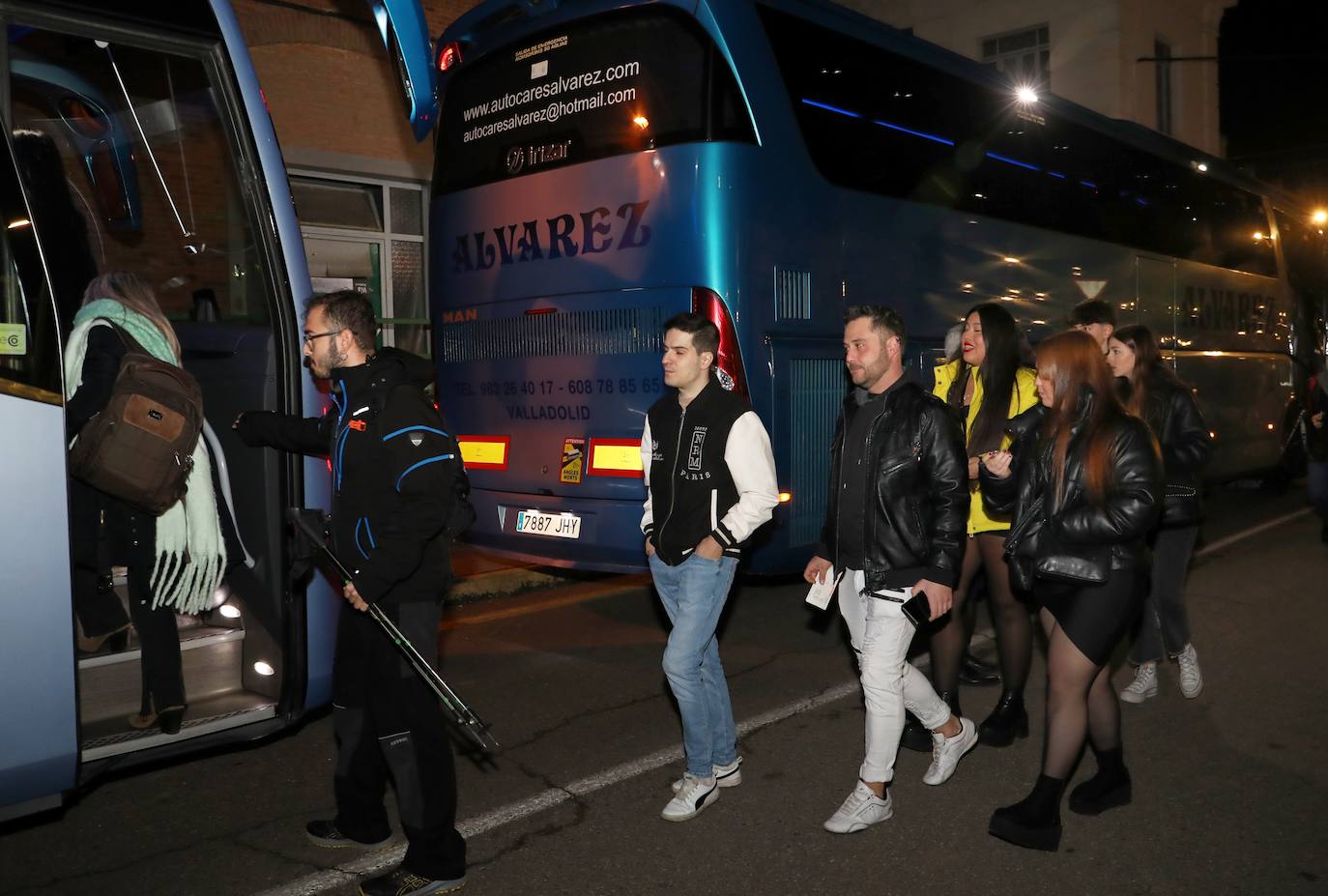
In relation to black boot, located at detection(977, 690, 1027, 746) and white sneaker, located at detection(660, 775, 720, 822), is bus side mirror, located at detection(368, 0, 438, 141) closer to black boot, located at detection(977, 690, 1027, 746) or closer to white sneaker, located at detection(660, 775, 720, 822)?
white sneaker, located at detection(660, 775, 720, 822)

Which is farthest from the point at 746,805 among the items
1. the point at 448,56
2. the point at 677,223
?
the point at 448,56

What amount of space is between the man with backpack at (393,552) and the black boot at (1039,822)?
6.09ft

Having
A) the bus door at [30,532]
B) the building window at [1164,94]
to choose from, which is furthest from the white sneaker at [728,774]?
the building window at [1164,94]

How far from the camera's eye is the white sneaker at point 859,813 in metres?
3.94

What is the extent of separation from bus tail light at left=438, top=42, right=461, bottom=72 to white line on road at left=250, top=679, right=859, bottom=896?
4.69 meters

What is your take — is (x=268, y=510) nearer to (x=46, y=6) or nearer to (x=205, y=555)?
(x=205, y=555)

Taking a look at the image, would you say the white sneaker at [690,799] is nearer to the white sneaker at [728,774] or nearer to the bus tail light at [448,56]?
the white sneaker at [728,774]

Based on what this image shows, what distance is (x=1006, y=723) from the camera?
492cm

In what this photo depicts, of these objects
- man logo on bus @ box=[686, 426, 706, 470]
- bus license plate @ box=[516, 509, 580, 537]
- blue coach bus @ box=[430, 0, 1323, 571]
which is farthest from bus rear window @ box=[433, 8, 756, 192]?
man logo on bus @ box=[686, 426, 706, 470]

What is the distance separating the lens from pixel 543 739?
16.4 feet

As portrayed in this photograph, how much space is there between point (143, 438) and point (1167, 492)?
4.44 meters

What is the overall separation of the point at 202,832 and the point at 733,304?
3.61m

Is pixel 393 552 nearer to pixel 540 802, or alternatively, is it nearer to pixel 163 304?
pixel 540 802

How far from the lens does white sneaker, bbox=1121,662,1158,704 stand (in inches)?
216
